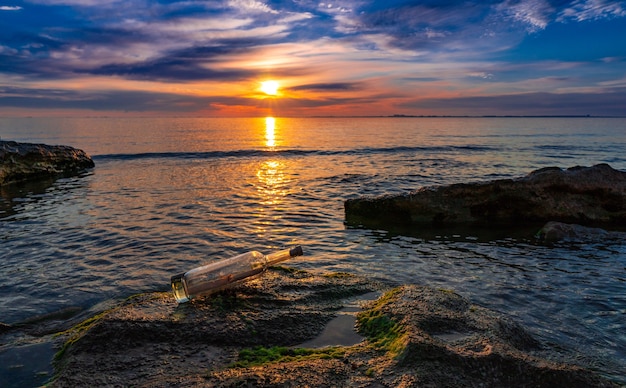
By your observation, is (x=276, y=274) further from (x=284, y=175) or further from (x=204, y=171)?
(x=204, y=171)

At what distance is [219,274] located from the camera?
4.62m

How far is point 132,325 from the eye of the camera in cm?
380

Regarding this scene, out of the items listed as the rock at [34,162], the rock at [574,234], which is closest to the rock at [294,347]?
the rock at [574,234]

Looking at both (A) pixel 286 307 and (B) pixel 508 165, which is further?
(B) pixel 508 165

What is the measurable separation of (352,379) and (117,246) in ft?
26.9

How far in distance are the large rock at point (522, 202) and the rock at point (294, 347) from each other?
684 cm

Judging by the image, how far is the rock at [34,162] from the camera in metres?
19.9

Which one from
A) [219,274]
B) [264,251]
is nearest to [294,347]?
[219,274]

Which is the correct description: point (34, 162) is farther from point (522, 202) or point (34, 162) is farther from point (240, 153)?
point (522, 202)

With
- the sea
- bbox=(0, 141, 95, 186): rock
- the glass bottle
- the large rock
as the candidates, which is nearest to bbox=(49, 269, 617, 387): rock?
the glass bottle

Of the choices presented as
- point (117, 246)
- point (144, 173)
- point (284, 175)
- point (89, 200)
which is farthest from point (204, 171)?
point (117, 246)

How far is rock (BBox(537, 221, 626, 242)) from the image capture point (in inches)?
388

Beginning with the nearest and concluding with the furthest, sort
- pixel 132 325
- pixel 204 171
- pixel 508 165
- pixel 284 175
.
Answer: pixel 132 325
pixel 284 175
pixel 204 171
pixel 508 165

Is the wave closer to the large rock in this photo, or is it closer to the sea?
the sea
